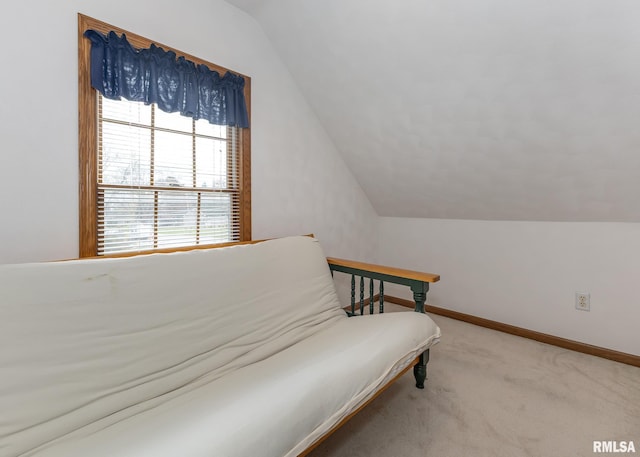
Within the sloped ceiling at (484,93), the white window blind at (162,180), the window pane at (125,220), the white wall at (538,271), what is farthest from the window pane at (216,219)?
the white wall at (538,271)

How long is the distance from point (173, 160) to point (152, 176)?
0.55ft

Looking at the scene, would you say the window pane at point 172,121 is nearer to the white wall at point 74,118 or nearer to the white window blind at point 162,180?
the white window blind at point 162,180

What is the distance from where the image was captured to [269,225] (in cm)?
237

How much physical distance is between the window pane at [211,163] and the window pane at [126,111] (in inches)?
12.7

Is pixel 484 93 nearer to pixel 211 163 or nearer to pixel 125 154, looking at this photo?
pixel 211 163

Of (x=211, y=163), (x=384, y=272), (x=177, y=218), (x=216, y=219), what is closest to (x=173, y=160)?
(x=211, y=163)

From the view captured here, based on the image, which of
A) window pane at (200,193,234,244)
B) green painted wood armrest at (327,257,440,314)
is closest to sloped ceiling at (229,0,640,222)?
green painted wood armrest at (327,257,440,314)

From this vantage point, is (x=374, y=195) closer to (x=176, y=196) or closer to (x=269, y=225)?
(x=269, y=225)

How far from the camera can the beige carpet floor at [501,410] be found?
1.39m

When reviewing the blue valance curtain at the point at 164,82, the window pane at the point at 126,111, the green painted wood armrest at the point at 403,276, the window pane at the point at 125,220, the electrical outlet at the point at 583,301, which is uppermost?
the blue valance curtain at the point at 164,82

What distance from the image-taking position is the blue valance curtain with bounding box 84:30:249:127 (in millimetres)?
1541

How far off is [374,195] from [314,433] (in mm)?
2487

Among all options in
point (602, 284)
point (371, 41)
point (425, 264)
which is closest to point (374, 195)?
point (425, 264)

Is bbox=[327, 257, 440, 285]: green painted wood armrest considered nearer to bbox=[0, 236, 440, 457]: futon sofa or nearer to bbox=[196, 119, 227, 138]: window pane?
bbox=[0, 236, 440, 457]: futon sofa
